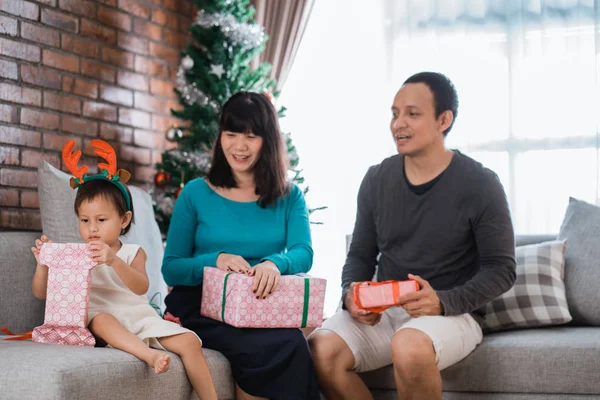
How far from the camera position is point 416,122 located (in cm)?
248

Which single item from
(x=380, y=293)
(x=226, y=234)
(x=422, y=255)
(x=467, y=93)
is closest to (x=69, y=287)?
(x=226, y=234)

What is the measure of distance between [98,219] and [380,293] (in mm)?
848

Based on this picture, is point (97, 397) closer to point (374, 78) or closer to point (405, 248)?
point (405, 248)

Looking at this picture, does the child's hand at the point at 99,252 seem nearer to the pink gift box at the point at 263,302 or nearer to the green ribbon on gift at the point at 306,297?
the pink gift box at the point at 263,302

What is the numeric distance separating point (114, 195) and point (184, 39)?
2.49 meters

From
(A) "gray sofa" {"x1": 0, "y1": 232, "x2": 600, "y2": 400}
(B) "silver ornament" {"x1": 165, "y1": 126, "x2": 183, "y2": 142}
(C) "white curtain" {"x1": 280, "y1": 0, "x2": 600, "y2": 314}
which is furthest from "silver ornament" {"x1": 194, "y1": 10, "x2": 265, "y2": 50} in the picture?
(A) "gray sofa" {"x1": 0, "y1": 232, "x2": 600, "y2": 400}

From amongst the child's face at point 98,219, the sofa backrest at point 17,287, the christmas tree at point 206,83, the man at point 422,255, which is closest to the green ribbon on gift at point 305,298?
the man at point 422,255

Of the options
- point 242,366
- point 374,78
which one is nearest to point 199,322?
point 242,366

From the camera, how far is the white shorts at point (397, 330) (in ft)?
7.29

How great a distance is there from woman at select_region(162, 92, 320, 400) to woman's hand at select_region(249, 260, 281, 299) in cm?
4

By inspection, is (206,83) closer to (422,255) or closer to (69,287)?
(422,255)

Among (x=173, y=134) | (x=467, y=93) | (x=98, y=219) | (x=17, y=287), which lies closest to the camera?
(x=98, y=219)

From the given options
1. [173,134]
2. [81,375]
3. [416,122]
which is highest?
[173,134]

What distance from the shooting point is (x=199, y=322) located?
7.79 ft
